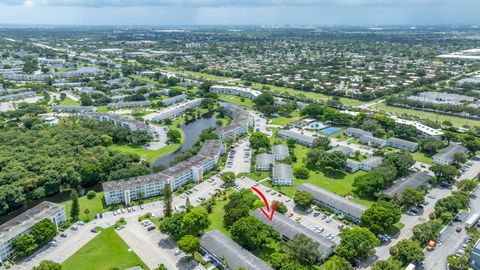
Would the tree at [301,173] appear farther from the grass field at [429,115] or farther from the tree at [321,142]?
the grass field at [429,115]

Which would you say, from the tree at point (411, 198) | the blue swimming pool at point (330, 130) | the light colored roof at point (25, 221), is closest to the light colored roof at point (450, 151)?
the tree at point (411, 198)

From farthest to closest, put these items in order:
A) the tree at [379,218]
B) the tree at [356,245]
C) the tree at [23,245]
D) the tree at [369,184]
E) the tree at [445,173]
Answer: the tree at [445,173]
the tree at [369,184]
the tree at [379,218]
the tree at [23,245]
the tree at [356,245]

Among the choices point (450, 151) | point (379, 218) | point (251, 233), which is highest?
point (450, 151)

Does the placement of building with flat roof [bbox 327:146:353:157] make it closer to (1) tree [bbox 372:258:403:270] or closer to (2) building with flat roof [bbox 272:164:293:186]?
(2) building with flat roof [bbox 272:164:293:186]

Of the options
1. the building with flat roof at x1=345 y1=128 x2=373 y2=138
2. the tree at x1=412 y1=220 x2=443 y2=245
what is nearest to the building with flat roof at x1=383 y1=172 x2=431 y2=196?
the tree at x1=412 y1=220 x2=443 y2=245

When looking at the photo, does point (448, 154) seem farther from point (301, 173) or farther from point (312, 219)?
point (312, 219)

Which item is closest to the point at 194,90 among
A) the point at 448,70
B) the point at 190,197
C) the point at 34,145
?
the point at 34,145

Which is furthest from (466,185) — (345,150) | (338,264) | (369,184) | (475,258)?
(338,264)
